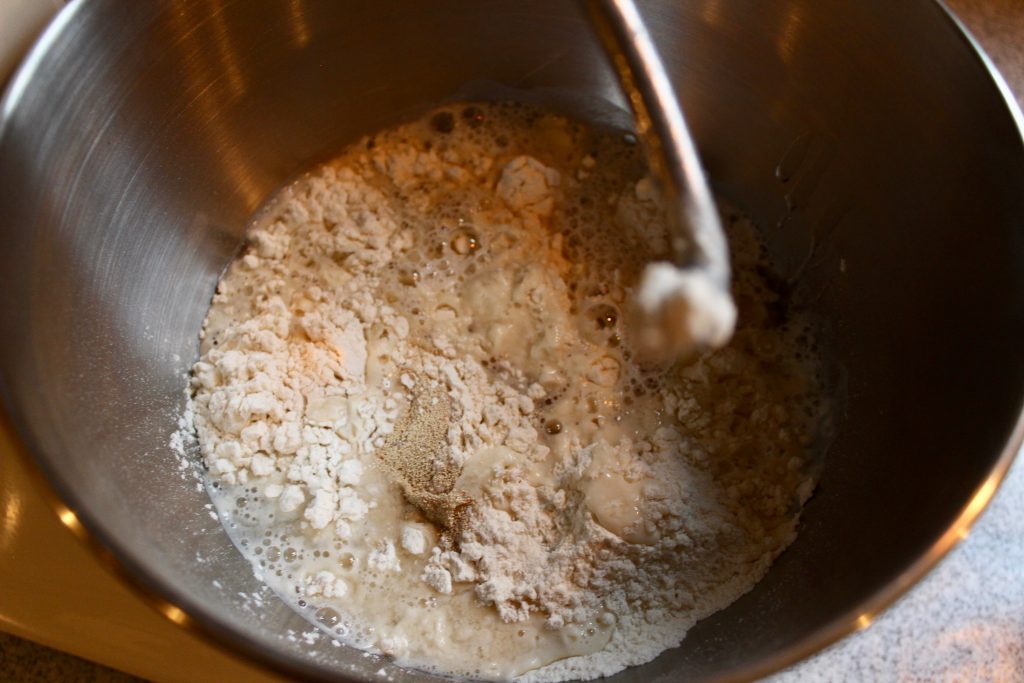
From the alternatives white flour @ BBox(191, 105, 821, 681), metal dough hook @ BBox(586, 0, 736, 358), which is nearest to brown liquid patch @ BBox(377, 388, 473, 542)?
white flour @ BBox(191, 105, 821, 681)

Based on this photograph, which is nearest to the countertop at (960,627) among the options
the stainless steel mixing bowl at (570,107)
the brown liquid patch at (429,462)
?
the stainless steel mixing bowl at (570,107)

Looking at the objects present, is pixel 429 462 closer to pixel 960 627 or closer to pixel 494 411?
pixel 494 411

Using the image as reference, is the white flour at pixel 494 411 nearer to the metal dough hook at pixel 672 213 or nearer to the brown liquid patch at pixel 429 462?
the brown liquid patch at pixel 429 462

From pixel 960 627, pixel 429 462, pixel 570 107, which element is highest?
pixel 570 107

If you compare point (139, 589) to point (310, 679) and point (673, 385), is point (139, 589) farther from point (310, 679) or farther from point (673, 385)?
point (673, 385)

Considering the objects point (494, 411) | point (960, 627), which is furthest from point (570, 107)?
point (960, 627)

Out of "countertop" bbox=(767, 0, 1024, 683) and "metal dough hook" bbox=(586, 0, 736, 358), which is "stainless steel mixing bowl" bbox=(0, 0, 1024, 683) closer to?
"countertop" bbox=(767, 0, 1024, 683)
